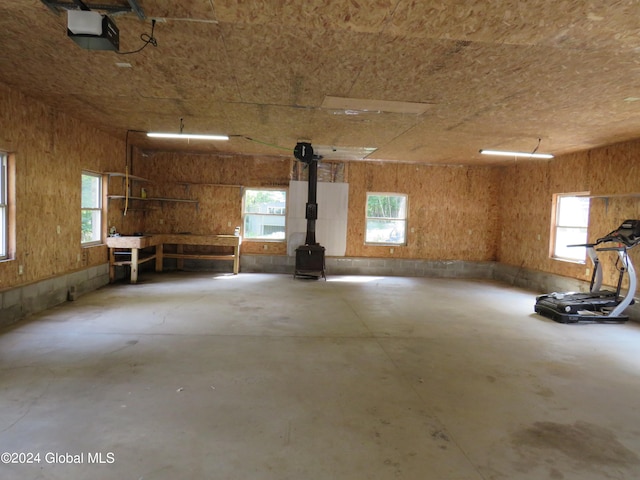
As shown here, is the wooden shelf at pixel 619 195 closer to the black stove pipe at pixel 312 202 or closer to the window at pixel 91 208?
the black stove pipe at pixel 312 202

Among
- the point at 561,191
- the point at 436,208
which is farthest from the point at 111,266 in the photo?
the point at 561,191

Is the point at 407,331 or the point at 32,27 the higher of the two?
the point at 32,27

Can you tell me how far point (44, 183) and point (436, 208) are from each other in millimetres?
8179

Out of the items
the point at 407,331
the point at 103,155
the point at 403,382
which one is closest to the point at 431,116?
the point at 407,331

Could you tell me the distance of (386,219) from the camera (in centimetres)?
955

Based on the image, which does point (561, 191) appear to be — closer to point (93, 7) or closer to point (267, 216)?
point (267, 216)

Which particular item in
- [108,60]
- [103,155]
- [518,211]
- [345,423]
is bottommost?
[345,423]

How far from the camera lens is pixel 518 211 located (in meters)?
8.88

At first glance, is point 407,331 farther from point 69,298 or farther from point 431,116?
point 69,298

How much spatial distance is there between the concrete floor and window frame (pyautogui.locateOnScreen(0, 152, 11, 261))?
931 mm

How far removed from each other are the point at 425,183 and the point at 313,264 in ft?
12.1

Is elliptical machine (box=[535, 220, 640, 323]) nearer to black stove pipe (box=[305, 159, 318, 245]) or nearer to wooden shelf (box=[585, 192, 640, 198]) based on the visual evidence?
wooden shelf (box=[585, 192, 640, 198])

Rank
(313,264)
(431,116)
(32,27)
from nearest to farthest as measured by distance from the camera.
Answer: (32,27) → (431,116) → (313,264)

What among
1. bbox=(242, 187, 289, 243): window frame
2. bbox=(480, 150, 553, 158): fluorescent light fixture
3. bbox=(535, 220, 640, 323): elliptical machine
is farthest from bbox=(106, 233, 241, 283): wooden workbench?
bbox=(535, 220, 640, 323): elliptical machine
